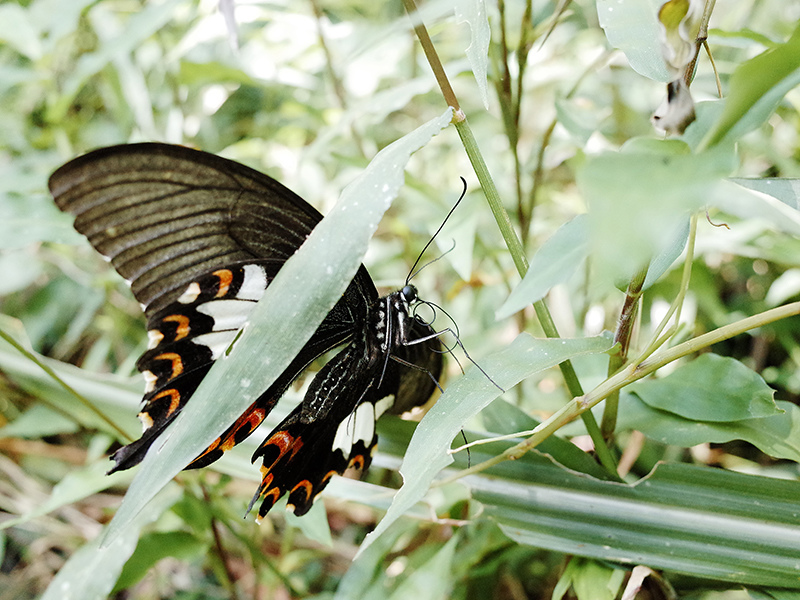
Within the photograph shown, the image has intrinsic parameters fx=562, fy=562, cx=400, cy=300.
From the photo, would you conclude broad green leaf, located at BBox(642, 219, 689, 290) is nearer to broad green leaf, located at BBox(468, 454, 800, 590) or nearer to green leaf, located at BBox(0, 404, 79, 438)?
broad green leaf, located at BBox(468, 454, 800, 590)

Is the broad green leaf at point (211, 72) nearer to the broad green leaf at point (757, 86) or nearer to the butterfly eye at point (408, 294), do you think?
the butterfly eye at point (408, 294)

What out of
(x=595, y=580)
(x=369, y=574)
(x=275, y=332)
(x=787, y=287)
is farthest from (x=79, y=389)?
(x=787, y=287)

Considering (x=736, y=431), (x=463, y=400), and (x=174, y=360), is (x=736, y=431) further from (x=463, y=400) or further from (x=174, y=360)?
(x=174, y=360)

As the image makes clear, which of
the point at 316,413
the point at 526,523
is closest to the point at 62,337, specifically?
the point at 316,413

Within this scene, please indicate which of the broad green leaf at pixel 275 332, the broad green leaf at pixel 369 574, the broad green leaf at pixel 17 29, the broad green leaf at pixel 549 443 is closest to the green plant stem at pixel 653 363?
the broad green leaf at pixel 549 443

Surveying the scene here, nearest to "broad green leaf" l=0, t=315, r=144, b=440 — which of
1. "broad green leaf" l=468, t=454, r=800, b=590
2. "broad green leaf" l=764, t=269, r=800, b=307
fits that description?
"broad green leaf" l=468, t=454, r=800, b=590
